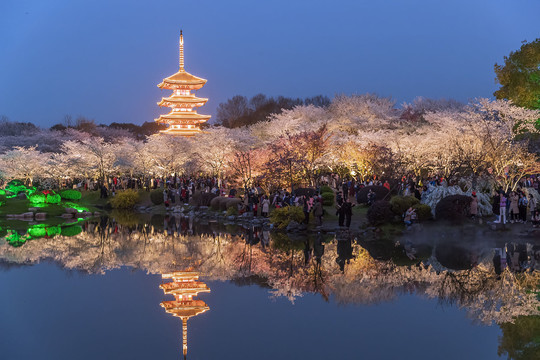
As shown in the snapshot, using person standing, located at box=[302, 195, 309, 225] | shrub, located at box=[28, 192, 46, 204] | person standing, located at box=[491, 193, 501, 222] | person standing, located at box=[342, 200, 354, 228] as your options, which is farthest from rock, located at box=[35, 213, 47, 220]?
person standing, located at box=[491, 193, 501, 222]

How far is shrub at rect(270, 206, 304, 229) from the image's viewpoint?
89.9 feet

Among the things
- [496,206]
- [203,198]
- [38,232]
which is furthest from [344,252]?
[203,198]

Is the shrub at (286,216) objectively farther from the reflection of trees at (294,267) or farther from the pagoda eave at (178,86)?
the pagoda eave at (178,86)

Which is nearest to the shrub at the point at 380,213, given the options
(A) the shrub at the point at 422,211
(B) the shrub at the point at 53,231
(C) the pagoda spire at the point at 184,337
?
(A) the shrub at the point at 422,211

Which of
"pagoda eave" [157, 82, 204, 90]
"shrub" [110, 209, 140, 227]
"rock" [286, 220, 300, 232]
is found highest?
"pagoda eave" [157, 82, 204, 90]

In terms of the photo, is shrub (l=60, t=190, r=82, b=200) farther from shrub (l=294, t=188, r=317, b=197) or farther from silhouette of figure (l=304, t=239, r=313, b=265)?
silhouette of figure (l=304, t=239, r=313, b=265)

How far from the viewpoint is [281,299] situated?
14.8 metres

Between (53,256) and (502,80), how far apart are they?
3371 cm

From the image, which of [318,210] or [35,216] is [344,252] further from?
[35,216]

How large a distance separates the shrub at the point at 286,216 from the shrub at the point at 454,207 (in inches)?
268

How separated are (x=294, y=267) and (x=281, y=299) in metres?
3.67

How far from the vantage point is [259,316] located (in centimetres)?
1329

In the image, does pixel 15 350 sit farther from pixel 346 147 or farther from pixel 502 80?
pixel 502 80

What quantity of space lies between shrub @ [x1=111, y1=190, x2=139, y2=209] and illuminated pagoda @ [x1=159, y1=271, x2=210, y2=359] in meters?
29.8
